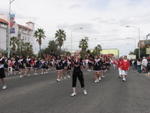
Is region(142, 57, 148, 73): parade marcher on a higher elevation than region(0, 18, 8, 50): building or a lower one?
lower

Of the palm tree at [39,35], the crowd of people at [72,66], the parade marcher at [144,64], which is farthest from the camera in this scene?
the palm tree at [39,35]

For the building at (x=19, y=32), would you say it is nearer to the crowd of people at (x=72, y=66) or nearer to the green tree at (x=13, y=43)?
the green tree at (x=13, y=43)

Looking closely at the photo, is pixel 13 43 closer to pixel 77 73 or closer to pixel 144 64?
pixel 144 64

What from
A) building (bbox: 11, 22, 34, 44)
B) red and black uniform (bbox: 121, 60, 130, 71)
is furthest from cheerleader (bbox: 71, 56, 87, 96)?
building (bbox: 11, 22, 34, 44)

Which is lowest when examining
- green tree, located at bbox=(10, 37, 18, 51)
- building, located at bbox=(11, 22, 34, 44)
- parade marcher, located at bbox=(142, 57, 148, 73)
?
parade marcher, located at bbox=(142, 57, 148, 73)

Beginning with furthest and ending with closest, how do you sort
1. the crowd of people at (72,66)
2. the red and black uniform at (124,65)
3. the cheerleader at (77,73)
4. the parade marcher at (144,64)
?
the parade marcher at (144,64), the red and black uniform at (124,65), the crowd of people at (72,66), the cheerleader at (77,73)

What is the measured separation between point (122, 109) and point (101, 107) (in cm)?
69

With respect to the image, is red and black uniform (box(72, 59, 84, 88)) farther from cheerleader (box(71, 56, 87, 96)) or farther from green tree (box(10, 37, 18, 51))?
green tree (box(10, 37, 18, 51))

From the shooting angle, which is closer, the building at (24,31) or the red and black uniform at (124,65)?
the red and black uniform at (124,65)

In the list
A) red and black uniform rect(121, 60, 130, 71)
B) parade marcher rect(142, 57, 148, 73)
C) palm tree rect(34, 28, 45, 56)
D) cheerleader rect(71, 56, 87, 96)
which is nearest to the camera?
cheerleader rect(71, 56, 87, 96)

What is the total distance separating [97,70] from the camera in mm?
19156

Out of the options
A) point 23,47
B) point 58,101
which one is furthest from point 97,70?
point 23,47

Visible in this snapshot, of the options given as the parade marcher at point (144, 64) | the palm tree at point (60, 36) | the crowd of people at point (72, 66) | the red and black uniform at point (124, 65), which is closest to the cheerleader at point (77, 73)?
the crowd of people at point (72, 66)

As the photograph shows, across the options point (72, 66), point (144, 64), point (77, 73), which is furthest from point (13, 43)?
point (77, 73)
